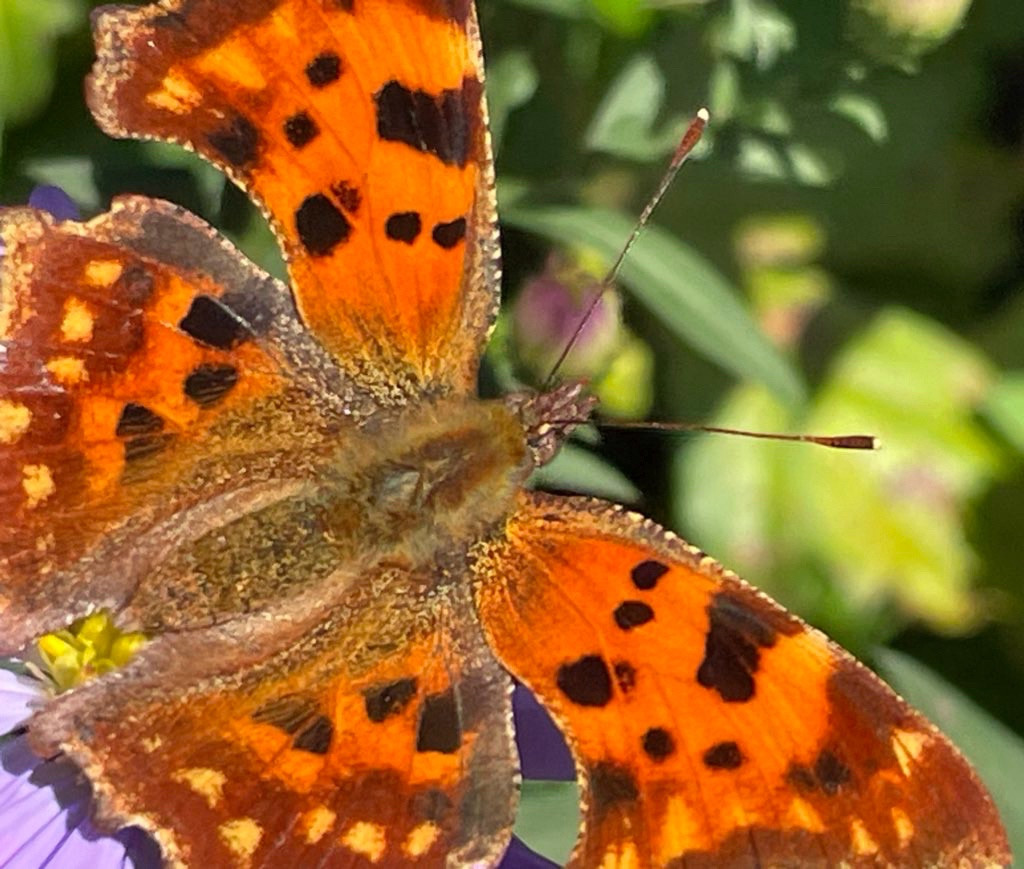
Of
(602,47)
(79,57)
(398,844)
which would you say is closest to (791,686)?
(398,844)

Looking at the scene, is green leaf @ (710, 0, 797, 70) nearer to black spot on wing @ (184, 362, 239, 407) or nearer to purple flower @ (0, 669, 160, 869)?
black spot on wing @ (184, 362, 239, 407)

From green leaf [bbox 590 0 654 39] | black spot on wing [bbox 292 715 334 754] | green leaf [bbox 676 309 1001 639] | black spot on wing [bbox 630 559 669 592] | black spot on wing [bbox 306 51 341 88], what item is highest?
black spot on wing [bbox 306 51 341 88]

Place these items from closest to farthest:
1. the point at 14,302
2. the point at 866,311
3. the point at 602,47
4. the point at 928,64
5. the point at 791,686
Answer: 1. the point at 791,686
2. the point at 14,302
3. the point at 602,47
4. the point at 928,64
5. the point at 866,311

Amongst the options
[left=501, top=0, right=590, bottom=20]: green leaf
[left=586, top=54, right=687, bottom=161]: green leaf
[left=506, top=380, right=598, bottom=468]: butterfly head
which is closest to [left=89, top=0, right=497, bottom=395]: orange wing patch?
[left=506, top=380, right=598, bottom=468]: butterfly head

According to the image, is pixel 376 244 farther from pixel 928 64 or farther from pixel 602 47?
pixel 928 64

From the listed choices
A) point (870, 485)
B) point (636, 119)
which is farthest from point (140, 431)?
point (870, 485)

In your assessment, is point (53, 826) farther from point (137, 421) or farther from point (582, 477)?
point (582, 477)

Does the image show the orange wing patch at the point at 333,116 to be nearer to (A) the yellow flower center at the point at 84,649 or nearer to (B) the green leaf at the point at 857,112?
(A) the yellow flower center at the point at 84,649
